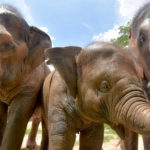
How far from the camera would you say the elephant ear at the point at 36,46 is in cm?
245

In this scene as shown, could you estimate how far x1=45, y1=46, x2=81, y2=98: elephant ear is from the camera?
173cm

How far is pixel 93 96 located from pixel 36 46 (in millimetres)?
1176

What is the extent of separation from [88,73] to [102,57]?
0.14 metres

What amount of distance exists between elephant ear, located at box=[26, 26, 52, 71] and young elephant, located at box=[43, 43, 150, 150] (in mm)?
482

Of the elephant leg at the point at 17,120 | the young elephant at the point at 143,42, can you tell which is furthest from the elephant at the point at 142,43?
the elephant leg at the point at 17,120

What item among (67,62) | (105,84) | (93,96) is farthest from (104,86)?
(67,62)

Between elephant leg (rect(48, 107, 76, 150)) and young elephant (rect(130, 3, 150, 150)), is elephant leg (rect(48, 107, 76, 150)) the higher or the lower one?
the lower one

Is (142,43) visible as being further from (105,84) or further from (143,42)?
(105,84)

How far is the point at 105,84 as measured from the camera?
1.47m

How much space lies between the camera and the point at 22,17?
254cm

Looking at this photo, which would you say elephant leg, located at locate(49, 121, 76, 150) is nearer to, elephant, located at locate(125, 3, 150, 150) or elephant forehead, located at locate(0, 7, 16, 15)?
elephant, located at locate(125, 3, 150, 150)

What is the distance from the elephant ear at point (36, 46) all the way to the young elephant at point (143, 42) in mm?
879

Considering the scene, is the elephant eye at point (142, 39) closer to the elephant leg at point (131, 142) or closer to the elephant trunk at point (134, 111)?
the elephant trunk at point (134, 111)

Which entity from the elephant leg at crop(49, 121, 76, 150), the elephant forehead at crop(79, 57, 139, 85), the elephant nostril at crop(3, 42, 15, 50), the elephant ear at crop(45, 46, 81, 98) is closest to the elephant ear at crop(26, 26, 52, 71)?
the elephant nostril at crop(3, 42, 15, 50)
